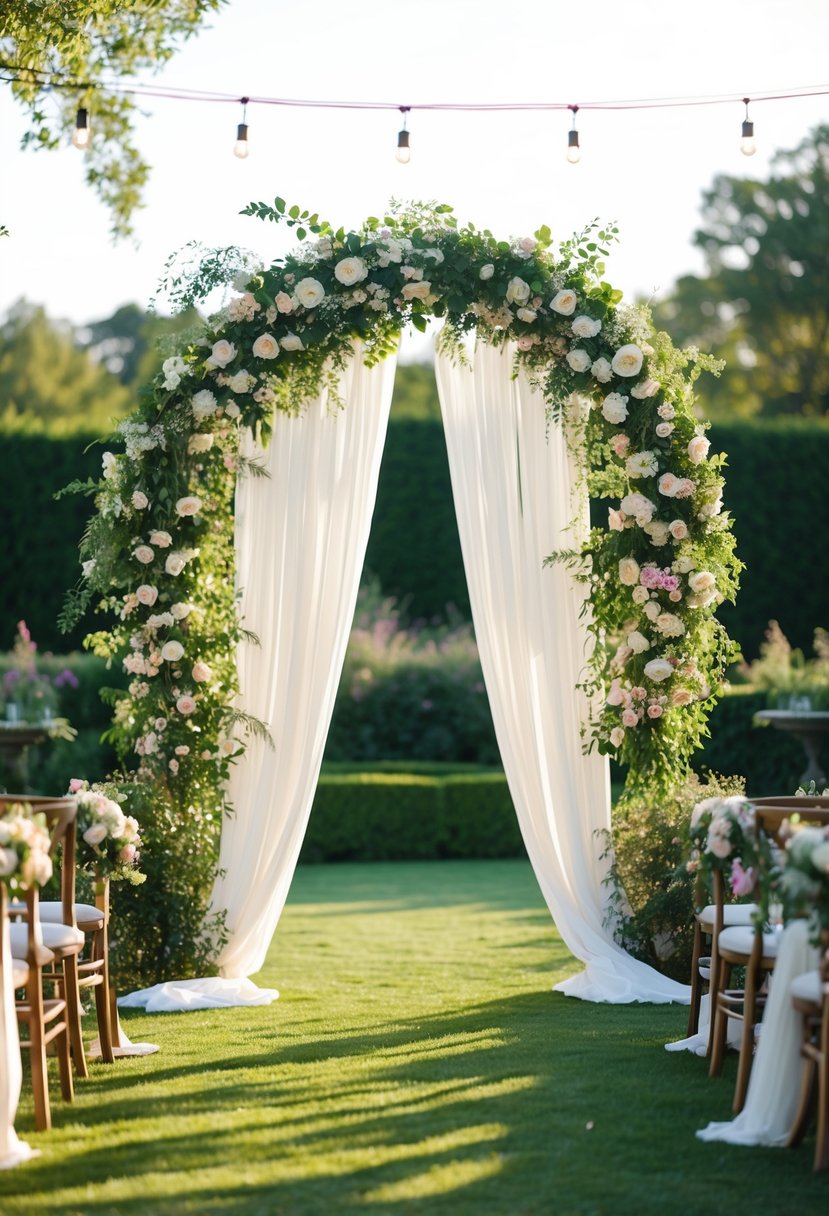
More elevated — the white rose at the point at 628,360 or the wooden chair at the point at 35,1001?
the white rose at the point at 628,360

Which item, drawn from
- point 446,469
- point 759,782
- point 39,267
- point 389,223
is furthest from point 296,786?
point 39,267

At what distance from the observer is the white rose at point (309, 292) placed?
5.68 metres

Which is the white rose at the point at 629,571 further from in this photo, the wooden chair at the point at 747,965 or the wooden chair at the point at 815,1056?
the wooden chair at the point at 815,1056

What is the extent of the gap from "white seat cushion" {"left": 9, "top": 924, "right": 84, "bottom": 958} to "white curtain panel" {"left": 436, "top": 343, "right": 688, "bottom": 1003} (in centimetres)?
220

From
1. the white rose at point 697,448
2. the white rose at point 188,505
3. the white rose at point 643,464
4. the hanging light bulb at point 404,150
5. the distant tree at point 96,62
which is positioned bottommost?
the white rose at point 188,505

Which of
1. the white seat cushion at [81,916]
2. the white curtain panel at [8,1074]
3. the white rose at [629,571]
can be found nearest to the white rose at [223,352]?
the white rose at [629,571]

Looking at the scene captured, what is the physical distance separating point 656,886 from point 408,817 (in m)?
4.81

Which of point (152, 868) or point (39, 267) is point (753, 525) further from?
point (39, 267)

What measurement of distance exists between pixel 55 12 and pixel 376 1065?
15.6 feet

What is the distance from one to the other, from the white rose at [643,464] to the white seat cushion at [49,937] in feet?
9.29

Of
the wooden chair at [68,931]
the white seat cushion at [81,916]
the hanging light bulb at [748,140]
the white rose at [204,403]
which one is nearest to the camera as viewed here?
the wooden chair at [68,931]

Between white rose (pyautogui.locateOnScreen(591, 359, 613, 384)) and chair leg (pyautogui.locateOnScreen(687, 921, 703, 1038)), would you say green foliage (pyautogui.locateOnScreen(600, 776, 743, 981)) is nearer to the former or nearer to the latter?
chair leg (pyautogui.locateOnScreen(687, 921, 703, 1038))

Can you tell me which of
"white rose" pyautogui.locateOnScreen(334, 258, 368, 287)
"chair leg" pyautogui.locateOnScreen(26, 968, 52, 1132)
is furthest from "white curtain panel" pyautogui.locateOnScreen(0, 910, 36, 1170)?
"white rose" pyautogui.locateOnScreen(334, 258, 368, 287)

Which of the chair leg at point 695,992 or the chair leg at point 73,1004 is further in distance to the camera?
the chair leg at point 695,992
